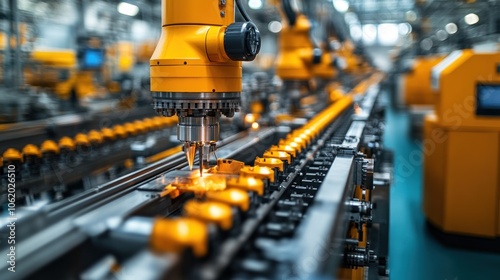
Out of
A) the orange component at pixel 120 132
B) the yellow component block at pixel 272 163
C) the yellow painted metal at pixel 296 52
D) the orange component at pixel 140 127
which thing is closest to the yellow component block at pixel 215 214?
the yellow component block at pixel 272 163

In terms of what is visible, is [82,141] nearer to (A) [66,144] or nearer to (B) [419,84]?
(A) [66,144]

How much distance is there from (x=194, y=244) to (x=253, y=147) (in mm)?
1316

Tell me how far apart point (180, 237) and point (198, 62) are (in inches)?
29.5

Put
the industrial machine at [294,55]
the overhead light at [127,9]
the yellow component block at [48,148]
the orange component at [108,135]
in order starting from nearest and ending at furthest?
the yellow component block at [48,148] → the orange component at [108,135] → the industrial machine at [294,55] → the overhead light at [127,9]

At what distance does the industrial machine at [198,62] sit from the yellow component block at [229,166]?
110 mm

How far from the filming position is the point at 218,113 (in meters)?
1.45

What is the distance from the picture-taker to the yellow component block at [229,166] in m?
1.47

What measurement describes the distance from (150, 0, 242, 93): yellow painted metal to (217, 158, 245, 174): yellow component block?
0.26 metres

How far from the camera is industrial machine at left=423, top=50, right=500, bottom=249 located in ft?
10.3

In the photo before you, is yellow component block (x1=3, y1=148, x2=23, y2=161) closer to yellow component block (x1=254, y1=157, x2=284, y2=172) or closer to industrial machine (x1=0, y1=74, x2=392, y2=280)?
industrial machine (x1=0, y1=74, x2=392, y2=280)

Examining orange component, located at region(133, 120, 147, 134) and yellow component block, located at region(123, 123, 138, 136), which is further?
orange component, located at region(133, 120, 147, 134)

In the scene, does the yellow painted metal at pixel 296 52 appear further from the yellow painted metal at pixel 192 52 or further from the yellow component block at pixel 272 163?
the yellow component block at pixel 272 163

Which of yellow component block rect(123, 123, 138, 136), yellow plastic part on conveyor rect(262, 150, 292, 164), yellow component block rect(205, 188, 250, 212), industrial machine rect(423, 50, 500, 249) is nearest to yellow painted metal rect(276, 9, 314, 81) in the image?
industrial machine rect(423, 50, 500, 249)

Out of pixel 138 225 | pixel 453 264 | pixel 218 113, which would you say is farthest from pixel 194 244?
pixel 453 264
